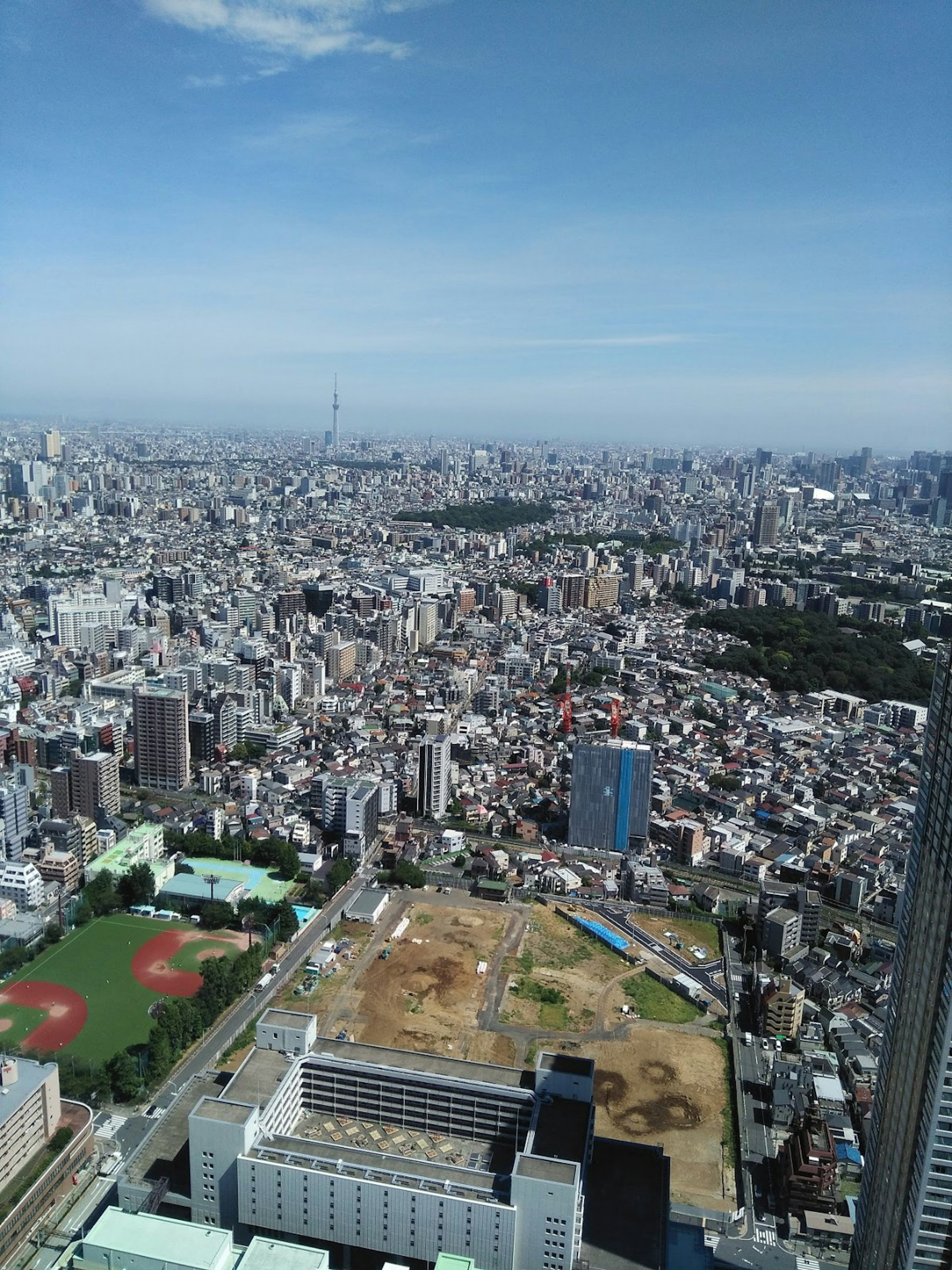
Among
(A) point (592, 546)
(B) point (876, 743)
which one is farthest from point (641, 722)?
(A) point (592, 546)

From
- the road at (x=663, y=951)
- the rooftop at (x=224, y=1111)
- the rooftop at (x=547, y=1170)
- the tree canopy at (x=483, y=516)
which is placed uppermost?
the tree canopy at (x=483, y=516)

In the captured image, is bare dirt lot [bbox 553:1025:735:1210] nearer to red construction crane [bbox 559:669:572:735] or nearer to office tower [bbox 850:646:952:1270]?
office tower [bbox 850:646:952:1270]

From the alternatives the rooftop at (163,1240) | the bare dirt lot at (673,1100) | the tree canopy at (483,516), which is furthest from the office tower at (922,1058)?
the tree canopy at (483,516)

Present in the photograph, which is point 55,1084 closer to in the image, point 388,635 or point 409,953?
point 409,953

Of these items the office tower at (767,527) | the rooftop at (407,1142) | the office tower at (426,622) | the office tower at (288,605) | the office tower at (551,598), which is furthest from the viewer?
the office tower at (767,527)

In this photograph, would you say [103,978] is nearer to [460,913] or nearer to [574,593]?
[460,913]

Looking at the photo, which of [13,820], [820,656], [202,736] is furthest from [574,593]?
[13,820]

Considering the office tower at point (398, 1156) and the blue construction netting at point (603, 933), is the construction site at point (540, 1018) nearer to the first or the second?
the blue construction netting at point (603, 933)
